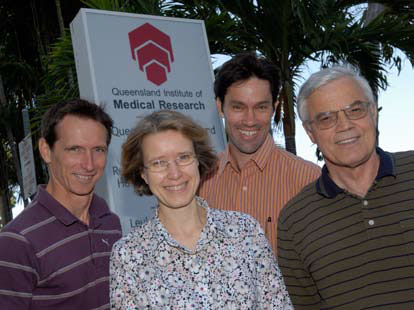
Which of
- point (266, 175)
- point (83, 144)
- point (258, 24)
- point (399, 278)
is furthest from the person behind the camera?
point (258, 24)

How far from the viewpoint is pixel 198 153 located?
2.56 metres

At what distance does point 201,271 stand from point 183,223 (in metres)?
0.27

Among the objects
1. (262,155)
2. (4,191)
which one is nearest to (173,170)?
(262,155)

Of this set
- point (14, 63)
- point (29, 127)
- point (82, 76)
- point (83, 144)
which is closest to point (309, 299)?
point (83, 144)

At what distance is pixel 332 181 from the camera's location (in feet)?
8.71

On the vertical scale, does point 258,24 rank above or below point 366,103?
above

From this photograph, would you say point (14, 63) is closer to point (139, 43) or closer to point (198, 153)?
point (139, 43)

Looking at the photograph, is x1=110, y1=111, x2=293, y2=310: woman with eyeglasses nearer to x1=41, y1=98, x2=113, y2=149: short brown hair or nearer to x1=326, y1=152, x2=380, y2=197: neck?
x1=326, y1=152, x2=380, y2=197: neck

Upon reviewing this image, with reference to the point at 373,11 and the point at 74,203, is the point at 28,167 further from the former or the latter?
the point at 373,11

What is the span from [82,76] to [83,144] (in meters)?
1.88

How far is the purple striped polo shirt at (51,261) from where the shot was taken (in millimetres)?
2535

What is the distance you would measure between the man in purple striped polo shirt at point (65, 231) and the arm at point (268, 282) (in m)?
0.95

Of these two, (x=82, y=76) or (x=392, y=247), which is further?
(x=82, y=76)

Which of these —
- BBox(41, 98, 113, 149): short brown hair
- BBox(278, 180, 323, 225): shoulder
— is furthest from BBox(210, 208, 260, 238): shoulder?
BBox(41, 98, 113, 149): short brown hair
